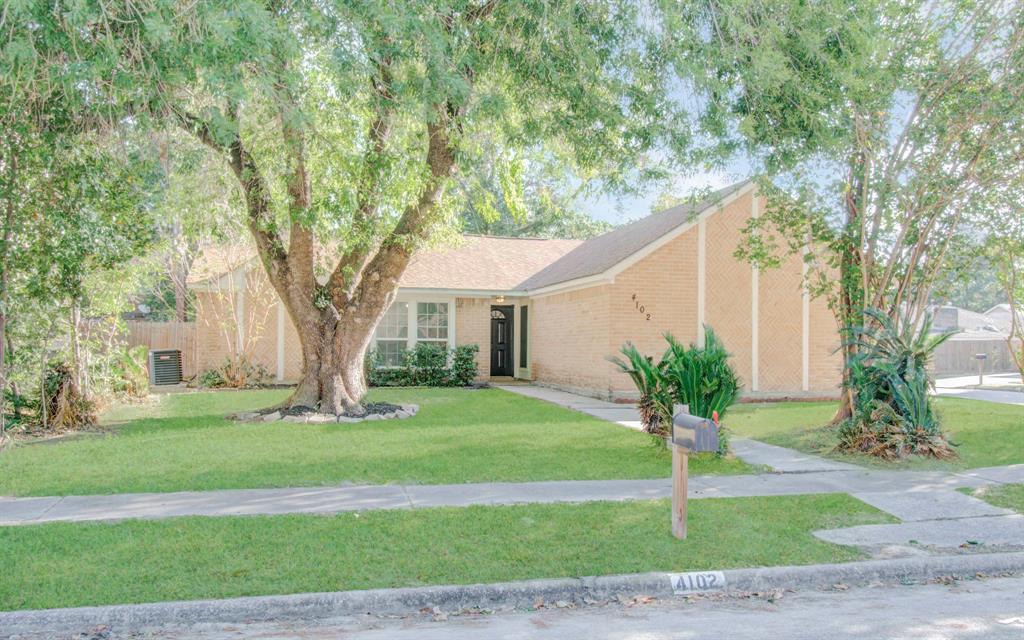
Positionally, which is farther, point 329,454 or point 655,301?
point 655,301

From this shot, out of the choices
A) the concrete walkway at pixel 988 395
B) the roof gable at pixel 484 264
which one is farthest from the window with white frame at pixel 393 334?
the concrete walkway at pixel 988 395

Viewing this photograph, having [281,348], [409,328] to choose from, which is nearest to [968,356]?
[409,328]

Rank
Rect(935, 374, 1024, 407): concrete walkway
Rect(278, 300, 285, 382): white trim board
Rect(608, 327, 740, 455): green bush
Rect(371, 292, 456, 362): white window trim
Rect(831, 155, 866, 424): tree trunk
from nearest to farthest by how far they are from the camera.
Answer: Rect(608, 327, 740, 455): green bush → Rect(831, 155, 866, 424): tree trunk → Rect(935, 374, 1024, 407): concrete walkway → Rect(278, 300, 285, 382): white trim board → Rect(371, 292, 456, 362): white window trim

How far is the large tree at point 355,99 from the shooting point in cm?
721

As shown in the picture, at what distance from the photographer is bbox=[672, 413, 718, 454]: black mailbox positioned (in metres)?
6.07

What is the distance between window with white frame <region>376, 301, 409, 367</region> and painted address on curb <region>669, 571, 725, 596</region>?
16379 mm

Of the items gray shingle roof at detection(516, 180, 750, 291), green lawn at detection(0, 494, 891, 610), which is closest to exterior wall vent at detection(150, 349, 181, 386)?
gray shingle roof at detection(516, 180, 750, 291)

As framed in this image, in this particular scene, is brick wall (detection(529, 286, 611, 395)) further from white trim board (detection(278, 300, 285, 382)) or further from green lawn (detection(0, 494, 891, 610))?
green lawn (detection(0, 494, 891, 610))

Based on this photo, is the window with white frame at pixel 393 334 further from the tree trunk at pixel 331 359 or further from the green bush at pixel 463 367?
the tree trunk at pixel 331 359

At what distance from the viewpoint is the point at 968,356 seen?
3484 cm

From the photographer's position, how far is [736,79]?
32.6 ft

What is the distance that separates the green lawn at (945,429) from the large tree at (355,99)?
4.71 meters

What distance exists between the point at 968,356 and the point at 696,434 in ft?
112

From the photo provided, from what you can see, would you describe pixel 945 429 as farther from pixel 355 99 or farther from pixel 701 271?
pixel 355 99
